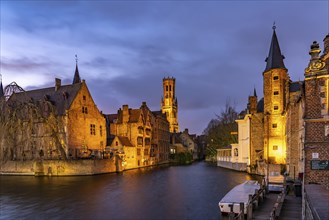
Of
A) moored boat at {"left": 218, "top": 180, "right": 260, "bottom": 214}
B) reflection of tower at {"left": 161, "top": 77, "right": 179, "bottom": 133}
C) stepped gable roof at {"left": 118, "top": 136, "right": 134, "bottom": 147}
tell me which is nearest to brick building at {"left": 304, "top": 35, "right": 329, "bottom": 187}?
moored boat at {"left": 218, "top": 180, "right": 260, "bottom": 214}

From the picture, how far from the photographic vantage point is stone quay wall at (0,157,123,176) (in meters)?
41.2

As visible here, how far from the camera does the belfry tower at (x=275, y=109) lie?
41938mm

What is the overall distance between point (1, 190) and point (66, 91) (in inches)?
953

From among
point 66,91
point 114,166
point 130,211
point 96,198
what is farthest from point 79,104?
point 130,211

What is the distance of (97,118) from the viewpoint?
54.0 metres

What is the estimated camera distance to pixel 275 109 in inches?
1697

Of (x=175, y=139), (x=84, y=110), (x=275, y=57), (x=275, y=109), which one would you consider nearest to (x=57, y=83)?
(x=84, y=110)

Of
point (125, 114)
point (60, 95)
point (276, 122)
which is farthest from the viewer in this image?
point (125, 114)

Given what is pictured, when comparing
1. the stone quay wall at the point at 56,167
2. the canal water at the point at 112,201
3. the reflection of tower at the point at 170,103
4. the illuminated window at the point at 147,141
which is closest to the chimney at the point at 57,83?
the stone quay wall at the point at 56,167

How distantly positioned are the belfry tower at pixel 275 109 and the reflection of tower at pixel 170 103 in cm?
8368

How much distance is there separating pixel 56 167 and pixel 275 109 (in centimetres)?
3629

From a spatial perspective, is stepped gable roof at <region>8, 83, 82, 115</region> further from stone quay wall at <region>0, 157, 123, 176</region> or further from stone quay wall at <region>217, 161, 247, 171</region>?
stone quay wall at <region>217, 161, 247, 171</region>

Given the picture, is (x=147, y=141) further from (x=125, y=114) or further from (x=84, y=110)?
(x=84, y=110)

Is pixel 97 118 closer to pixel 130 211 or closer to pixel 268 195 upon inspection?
pixel 130 211
